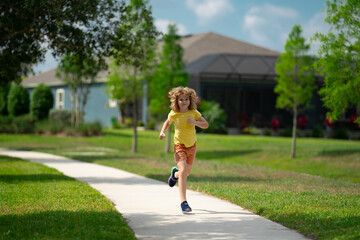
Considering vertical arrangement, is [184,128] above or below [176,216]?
above

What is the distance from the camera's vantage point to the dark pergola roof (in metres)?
31.2

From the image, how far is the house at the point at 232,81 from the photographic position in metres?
31.8

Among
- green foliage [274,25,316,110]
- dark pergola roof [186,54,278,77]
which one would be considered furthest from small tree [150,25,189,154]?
dark pergola roof [186,54,278,77]

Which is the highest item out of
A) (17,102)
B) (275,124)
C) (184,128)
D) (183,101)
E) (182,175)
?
(17,102)

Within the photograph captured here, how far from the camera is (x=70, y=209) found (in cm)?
784

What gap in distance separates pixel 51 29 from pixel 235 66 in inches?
783

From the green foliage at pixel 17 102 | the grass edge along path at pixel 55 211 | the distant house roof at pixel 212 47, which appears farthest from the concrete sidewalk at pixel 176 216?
the distant house roof at pixel 212 47

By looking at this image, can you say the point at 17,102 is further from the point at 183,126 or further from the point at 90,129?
the point at 183,126

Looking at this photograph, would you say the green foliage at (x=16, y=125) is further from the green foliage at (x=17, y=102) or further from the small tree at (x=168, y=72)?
the small tree at (x=168, y=72)

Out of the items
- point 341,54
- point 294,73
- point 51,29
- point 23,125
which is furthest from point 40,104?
point 341,54

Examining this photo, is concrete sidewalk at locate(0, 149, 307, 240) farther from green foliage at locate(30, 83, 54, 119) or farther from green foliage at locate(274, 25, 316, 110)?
green foliage at locate(30, 83, 54, 119)

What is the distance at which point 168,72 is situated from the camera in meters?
22.3

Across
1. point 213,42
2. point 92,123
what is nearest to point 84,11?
point 92,123

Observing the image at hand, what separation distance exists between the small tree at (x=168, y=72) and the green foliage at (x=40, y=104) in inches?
471
